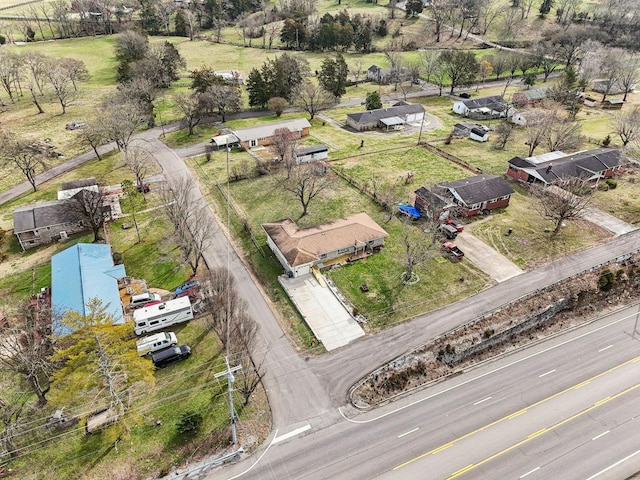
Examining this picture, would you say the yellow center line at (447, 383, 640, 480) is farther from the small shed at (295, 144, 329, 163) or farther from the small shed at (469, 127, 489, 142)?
the small shed at (469, 127, 489, 142)

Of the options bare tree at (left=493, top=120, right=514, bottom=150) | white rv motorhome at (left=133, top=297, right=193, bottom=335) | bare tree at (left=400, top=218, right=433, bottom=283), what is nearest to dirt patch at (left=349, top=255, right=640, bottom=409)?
bare tree at (left=400, top=218, right=433, bottom=283)

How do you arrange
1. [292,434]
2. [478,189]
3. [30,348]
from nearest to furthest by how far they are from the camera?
[292,434] → [30,348] → [478,189]

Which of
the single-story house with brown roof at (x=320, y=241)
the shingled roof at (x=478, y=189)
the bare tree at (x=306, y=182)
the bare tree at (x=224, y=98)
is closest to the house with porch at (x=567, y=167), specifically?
the shingled roof at (x=478, y=189)

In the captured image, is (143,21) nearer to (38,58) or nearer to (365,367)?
(38,58)

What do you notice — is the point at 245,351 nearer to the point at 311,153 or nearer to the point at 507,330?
the point at 507,330

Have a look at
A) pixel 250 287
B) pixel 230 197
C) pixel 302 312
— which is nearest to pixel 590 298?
pixel 302 312

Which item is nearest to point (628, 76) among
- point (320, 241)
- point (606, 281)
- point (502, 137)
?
point (502, 137)
